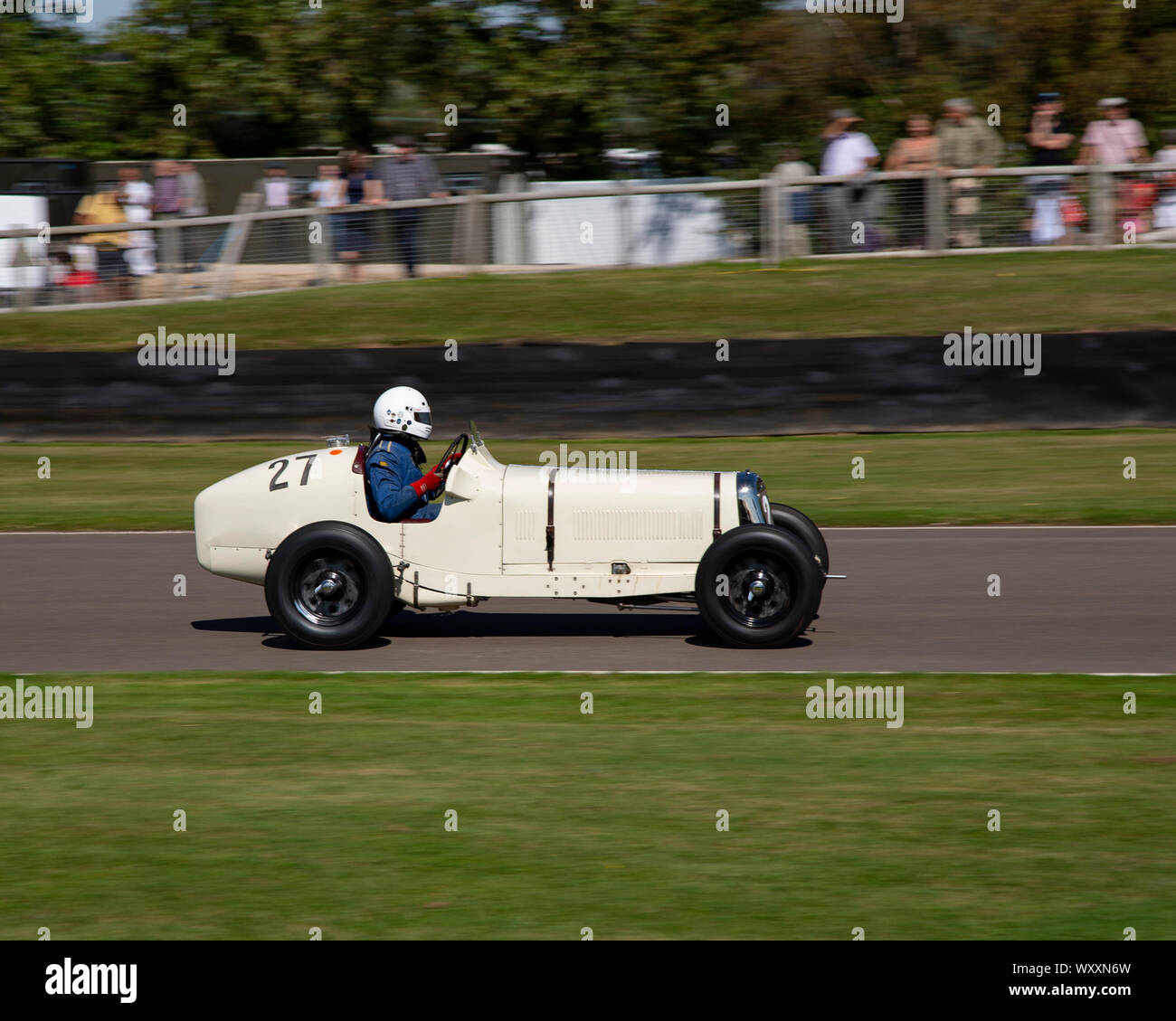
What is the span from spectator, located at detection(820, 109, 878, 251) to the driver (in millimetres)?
10483

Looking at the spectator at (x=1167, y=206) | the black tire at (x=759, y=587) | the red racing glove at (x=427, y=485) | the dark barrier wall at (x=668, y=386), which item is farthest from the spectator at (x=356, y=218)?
the black tire at (x=759, y=587)

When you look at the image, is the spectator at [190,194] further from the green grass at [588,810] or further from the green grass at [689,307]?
the green grass at [588,810]

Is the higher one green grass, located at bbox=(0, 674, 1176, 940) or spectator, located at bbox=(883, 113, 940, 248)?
spectator, located at bbox=(883, 113, 940, 248)

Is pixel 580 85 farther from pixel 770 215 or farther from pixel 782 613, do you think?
pixel 782 613

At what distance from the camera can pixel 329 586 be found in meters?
8.34

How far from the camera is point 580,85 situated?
27.6 m

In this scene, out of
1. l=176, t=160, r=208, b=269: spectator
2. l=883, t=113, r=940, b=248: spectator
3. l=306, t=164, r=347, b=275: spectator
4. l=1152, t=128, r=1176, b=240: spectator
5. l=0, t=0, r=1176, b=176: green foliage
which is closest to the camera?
l=1152, t=128, r=1176, b=240: spectator

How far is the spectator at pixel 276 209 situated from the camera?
18078 mm

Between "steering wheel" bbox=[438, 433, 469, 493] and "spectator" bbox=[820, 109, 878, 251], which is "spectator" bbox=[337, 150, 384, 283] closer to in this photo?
"spectator" bbox=[820, 109, 878, 251]

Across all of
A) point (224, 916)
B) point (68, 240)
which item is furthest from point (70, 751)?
point (68, 240)

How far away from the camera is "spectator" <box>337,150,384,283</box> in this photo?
59.3ft

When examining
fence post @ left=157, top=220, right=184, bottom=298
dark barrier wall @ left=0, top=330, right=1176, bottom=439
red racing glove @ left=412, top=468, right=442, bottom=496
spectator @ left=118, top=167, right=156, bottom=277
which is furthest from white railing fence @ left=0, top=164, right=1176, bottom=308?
red racing glove @ left=412, top=468, right=442, bottom=496

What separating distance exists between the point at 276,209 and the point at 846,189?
6834 mm

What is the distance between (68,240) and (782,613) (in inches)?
492
